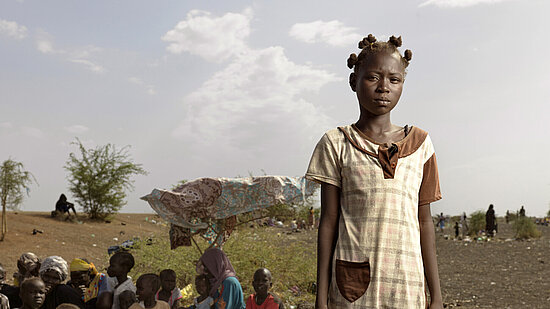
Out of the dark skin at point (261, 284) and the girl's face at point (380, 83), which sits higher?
the girl's face at point (380, 83)

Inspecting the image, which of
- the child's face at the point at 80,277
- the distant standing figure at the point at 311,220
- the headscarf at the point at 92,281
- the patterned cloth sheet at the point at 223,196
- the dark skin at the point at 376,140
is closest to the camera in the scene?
the dark skin at the point at 376,140

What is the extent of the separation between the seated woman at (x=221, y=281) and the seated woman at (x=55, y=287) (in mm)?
1411

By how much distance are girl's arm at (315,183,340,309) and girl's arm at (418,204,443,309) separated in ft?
1.43

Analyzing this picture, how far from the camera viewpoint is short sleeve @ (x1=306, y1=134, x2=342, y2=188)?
94.8 inches

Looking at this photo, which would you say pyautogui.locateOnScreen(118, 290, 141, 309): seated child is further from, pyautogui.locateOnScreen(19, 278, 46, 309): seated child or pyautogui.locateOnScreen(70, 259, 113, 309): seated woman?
pyautogui.locateOnScreen(19, 278, 46, 309): seated child

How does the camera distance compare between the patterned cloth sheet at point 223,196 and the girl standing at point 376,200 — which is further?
the patterned cloth sheet at point 223,196

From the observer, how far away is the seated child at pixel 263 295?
5.34m

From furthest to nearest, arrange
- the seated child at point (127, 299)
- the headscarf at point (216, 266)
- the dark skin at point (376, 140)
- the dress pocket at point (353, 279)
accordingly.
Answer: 1. the headscarf at point (216, 266)
2. the seated child at point (127, 299)
3. the dark skin at point (376, 140)
4. the dress pocket at point (353, 279)

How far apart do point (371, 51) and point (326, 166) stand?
0.62 m

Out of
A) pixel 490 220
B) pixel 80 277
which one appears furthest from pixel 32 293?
pixel 490 220

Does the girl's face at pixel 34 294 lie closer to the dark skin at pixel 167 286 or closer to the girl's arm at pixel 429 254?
the dark skin at pixel 167 286

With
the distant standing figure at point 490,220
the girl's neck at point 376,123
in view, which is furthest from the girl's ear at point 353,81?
the distant standing figure at point 490,220

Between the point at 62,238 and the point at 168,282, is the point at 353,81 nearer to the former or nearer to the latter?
the point at 168,282

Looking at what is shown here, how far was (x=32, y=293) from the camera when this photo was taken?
4777 mm
